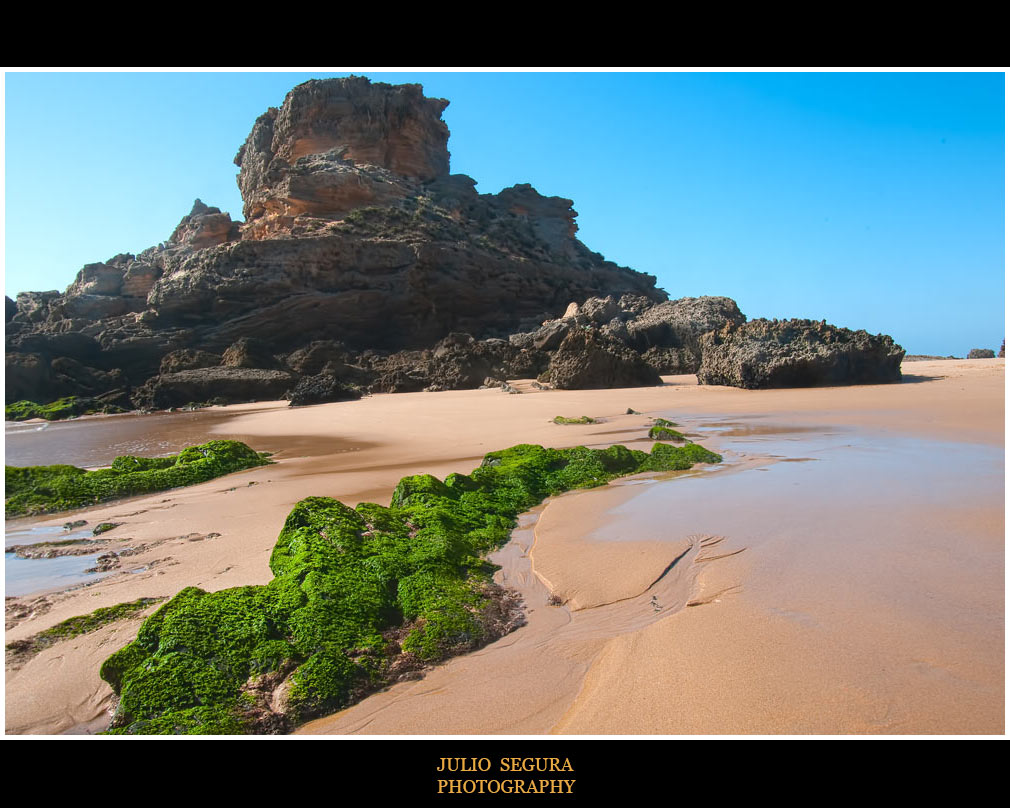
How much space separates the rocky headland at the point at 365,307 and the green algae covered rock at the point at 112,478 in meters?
9.24

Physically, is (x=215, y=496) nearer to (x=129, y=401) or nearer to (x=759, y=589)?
(x=759, y=589)

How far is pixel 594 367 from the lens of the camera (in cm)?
1459

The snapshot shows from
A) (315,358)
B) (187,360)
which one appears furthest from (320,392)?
(187,360)

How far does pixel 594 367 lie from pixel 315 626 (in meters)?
12.8

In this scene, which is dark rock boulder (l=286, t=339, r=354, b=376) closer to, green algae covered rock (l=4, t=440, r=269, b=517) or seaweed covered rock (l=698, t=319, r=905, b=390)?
seaweed covered rock (l=698, t=319, r=905, b=390)

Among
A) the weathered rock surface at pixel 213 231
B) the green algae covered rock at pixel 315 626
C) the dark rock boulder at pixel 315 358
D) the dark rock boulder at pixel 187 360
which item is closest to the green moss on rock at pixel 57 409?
the dark rock boulder at pixel 187 360

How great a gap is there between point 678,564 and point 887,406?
779cm

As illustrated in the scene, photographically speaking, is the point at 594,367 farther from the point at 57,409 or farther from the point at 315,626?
the point at 57,409

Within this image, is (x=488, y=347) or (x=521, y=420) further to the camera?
(x=488, y=347)

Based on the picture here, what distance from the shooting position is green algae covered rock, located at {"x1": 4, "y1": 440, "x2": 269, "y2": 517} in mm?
4902

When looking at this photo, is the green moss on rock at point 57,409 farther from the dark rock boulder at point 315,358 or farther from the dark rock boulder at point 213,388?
the dark rock boulder at point 315,358

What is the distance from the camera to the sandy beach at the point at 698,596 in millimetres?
1785
